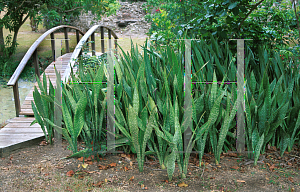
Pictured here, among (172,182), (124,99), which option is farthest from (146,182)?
(124,99)

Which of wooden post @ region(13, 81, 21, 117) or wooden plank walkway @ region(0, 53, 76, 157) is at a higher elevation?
wooden post @ region(13, 81, 21, 117)

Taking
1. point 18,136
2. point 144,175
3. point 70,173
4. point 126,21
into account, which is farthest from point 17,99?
point 126,21

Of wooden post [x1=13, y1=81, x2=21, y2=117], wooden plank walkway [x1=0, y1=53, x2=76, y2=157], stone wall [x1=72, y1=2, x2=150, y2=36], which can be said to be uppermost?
stone wall [x1=72, y1=2, x2=150, y2=36]

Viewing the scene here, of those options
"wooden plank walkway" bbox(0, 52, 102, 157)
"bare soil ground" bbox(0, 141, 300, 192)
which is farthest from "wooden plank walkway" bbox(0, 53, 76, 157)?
"bare soil ground" bbox(0, 141, 300, 192)

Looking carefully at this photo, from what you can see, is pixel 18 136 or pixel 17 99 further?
pixel 17 99

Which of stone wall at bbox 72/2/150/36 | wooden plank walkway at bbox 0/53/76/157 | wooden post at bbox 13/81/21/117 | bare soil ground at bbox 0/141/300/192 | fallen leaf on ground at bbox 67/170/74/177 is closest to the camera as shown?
bare soil ground at bbox 0/141/300/192

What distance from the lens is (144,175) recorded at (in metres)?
1.84

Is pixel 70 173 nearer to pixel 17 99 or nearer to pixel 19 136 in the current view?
pixel 19 136

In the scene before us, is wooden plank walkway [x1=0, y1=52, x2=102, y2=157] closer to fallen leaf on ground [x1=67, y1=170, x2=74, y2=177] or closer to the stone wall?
fallen leaf on ground [x1=67, y1=170, x2=74, y2=177]

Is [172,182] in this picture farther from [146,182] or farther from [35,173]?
[35,173]

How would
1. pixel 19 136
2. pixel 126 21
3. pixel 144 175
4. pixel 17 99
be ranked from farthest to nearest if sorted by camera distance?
pixel 126 21
pixel 17 99
pixel 19 136
pixel 144 175

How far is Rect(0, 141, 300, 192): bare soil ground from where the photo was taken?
5.62ft

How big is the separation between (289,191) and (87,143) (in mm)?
1510

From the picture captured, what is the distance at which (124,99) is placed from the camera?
203 centimetres
